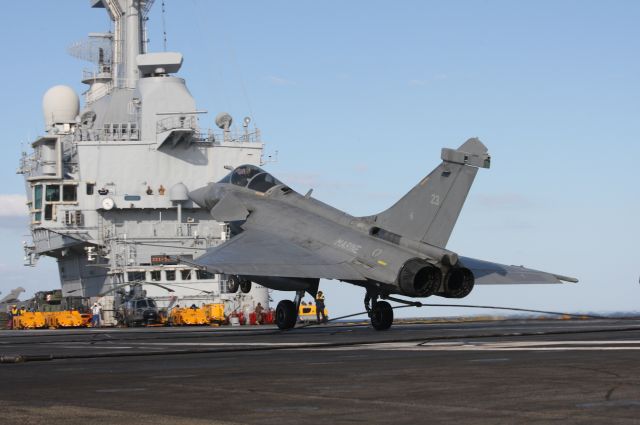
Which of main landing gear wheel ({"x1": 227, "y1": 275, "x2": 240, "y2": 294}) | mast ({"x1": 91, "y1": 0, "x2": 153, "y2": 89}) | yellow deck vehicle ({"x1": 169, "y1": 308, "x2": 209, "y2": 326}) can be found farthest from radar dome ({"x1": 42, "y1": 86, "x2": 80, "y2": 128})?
main landing gear wheel ({"x1": 227, "y1": 275, "x2": 240, "y2": 294})

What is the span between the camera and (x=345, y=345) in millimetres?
19984

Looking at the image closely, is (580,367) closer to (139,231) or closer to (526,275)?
(526,275)

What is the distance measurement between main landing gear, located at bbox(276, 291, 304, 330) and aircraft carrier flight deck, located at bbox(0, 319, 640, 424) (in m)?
13.7

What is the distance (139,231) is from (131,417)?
4979cm

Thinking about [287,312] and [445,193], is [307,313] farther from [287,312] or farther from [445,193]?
[445,193]

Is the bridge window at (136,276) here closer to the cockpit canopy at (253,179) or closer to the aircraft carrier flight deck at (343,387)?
the cockpit canopy at (253,179)

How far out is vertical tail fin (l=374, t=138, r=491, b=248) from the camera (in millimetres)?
26500

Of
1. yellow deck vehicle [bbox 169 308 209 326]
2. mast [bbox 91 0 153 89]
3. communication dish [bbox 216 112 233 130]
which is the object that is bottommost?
yellow deck vehicle [bbox 169 308 209 326]

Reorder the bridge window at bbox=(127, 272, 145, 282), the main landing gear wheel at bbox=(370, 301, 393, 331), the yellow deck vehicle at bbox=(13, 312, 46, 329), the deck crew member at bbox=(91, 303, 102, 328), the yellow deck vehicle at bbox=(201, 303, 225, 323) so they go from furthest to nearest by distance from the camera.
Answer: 1. the bridge window at bbox=(127, 272, 145, 282)
2. the yellow deck vehicle at bbox=(13, 312, 46, 329)
3. the deck crew member at bbox=(91, 303, 102, 328)
4. the yellow deck vehicle at bbox=(201, 303, 225, 323)
5. the main landing gear wheel at bbox=(370, 301, 393, 331)

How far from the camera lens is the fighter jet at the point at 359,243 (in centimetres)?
2656

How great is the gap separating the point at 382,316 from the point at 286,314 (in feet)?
11.3

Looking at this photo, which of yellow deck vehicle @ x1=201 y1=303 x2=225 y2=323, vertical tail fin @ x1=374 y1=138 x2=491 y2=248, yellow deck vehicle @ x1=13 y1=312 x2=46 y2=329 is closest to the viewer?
vertical tail fin @ x1=374 y1=138 x2=491 y2=248

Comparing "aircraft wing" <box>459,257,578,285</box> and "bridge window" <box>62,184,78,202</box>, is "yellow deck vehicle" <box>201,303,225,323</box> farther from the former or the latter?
"aircraft wing" <box>459,257,578,285</box>

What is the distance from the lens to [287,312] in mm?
31344
